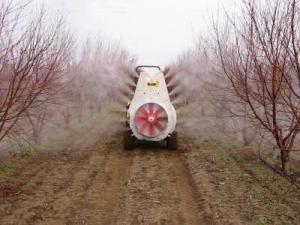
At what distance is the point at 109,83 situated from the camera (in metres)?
25.1

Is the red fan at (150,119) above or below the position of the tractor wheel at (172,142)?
above

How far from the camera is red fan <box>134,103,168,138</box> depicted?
14047mm

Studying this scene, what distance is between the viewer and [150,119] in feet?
46.1

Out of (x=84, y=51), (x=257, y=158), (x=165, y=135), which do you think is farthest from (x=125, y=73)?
(x=257, y=158)

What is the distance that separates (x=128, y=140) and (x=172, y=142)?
4.67ft

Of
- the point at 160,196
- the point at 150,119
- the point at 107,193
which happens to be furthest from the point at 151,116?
the point at 160,196

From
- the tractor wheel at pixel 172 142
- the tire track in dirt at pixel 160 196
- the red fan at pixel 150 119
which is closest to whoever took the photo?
the tire track in dirt at pixel 160 196

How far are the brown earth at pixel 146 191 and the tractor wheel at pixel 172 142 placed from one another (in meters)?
0.65

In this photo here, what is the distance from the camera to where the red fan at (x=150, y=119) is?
14.0 metres

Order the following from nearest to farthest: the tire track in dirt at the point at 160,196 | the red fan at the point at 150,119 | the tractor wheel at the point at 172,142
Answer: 1. the tire track in dirt at the point at 160,196
2. the red fan at the point at 150,119
3. the tractor wheel at the point at 172,142

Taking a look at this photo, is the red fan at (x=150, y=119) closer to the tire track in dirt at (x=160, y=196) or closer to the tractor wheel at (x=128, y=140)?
the tractor wheel at (x=128, y=140)

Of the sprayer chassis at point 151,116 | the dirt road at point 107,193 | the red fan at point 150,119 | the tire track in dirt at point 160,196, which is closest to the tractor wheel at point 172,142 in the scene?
the sprayer chassis at point 151,116

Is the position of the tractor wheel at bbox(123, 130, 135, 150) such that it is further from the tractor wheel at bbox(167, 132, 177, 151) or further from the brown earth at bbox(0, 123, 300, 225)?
the tractor wheel at bbox(167, 132, 177, 151)

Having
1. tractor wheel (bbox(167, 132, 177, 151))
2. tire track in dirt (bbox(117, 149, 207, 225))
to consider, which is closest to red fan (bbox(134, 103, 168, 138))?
tractor wheel (bbox(167, 132, 177, 151))
